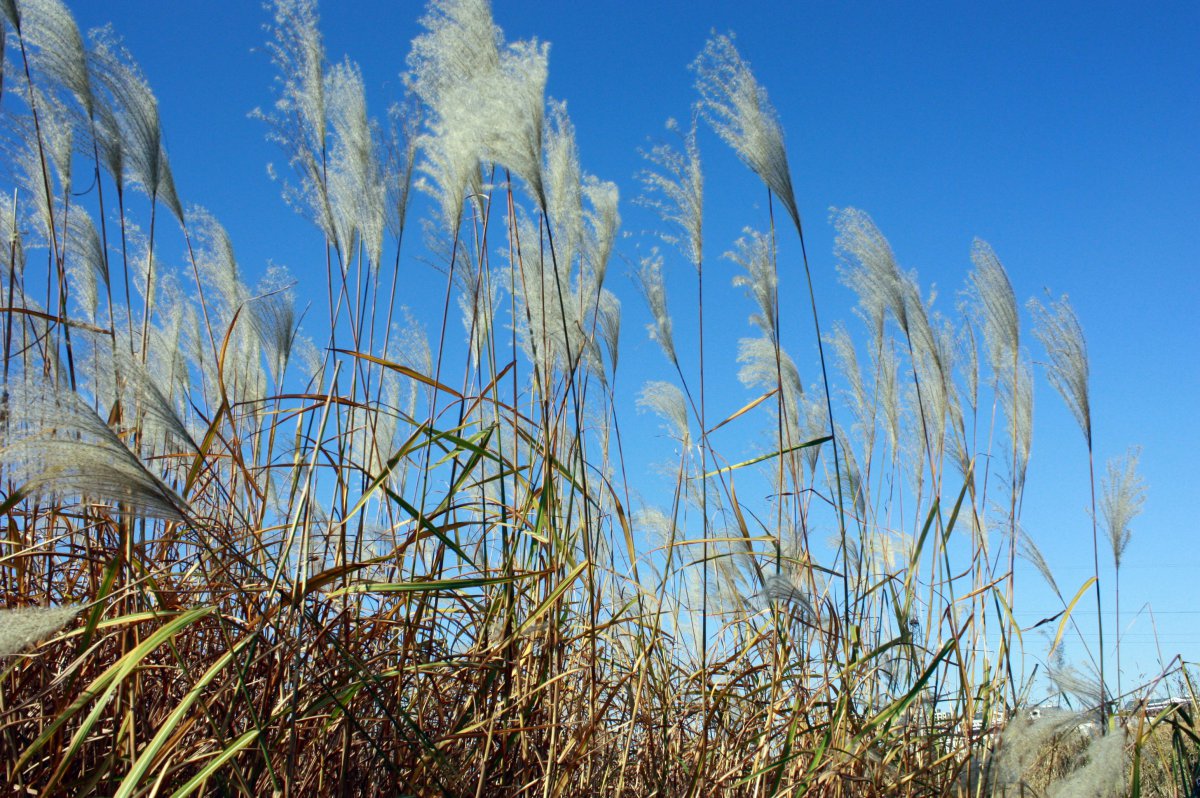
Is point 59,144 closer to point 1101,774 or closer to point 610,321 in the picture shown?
point 610,321

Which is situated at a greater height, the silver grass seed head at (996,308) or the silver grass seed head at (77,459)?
the silver grass seed head at (996,308)

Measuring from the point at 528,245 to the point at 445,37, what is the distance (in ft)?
1.81

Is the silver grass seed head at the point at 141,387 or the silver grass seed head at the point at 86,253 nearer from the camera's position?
the silver grass seed head at the point at 141,387

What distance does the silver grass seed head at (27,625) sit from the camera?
107cm

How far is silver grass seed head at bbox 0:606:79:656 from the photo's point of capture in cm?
107

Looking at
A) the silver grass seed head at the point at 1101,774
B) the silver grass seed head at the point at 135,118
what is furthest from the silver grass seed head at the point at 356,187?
the silver grass seed head at the point at 1101,774

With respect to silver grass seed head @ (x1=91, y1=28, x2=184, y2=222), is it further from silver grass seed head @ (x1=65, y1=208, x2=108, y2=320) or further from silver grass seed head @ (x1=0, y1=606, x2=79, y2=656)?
silver grass seed head @ (x1=0, y1=606, x2=79, y2=656)

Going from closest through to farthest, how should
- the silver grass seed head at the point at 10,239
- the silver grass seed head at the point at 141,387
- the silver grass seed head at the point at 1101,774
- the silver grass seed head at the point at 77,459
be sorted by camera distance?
the silver grass seed head at the point at 77,459
the silver grass seed head at the point at 141,387
the silver grass seed head at the point at 1101,774
the silver grass seed head at the point at 10,239

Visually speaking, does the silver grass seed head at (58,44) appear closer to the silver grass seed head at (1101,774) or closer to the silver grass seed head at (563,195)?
the silver grass seed head at (563,195)

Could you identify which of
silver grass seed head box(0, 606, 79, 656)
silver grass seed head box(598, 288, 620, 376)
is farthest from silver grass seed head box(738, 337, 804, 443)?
silver grass seed head box(0, 606, 79, 656)

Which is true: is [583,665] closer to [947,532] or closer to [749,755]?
[749,755]

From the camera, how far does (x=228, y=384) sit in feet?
9.50

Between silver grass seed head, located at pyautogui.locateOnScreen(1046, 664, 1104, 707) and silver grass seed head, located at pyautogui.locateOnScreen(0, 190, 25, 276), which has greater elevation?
silver grass seed head, located at pyautogui.locateOnScreen(0, 190, 25, 276)

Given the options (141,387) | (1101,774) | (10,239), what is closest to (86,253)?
(10,239)
